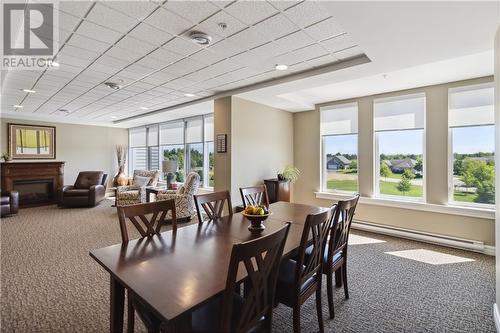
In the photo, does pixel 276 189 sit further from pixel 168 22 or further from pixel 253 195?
pixel 168 22

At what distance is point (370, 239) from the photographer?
4.16 m

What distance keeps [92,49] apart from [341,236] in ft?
11.1

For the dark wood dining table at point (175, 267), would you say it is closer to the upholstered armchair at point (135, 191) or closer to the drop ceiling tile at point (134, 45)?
the drop ceiling tile at point (134, 45)

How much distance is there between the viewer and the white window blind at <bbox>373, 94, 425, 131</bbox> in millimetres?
4270

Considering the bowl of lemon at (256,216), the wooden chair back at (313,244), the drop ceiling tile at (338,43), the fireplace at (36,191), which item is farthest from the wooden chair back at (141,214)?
the fireplace at (36,191)

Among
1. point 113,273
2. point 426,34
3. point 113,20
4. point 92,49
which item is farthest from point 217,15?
point 113,273

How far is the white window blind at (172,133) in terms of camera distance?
7.30 metres

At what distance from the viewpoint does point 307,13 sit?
2129 millimetres

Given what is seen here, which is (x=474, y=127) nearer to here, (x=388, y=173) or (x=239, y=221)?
(x=388, y=173)

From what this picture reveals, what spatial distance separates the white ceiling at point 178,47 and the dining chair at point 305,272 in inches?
68.9

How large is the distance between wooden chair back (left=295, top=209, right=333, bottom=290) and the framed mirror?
331 inches

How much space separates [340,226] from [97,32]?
9.81 ft

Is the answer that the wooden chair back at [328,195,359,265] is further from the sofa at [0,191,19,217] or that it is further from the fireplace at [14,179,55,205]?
the fireplace at [14,179,55,205]

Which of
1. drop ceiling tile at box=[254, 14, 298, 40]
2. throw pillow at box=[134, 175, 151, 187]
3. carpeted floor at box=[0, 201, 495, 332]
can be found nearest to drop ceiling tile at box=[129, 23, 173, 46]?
drop ceiling tile at box=[254, 14, 298, 40]
